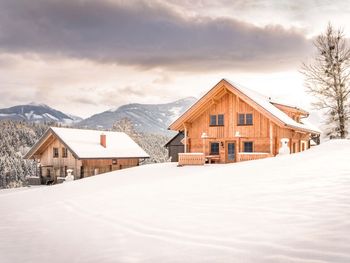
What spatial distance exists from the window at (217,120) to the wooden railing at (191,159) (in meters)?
4.21

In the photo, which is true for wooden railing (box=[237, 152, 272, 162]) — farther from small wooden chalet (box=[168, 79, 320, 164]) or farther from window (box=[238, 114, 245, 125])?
window (box=[238, 114, 245, 125])

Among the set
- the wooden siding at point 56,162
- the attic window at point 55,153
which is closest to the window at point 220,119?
the wooden siding at point 56,162

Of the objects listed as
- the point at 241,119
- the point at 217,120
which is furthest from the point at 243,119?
the point at 217,120

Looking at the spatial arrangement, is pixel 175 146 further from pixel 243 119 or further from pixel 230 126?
pixel 243 119

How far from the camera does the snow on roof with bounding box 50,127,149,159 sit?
4228 cm

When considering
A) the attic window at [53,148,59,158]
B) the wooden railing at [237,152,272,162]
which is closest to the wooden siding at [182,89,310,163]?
the wooden railing at [237,152,272,162]

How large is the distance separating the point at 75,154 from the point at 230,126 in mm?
19117

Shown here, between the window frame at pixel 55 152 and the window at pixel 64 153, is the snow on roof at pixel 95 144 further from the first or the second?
the window frame at pixel 55 152

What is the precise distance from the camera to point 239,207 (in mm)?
9469

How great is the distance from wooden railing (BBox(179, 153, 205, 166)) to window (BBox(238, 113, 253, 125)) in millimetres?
4810

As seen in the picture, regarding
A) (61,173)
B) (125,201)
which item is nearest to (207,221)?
(125,201)

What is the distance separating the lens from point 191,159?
2805cm

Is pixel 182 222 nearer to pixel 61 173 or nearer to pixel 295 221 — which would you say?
pixel 295 221

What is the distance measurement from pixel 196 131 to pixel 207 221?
23.3 m
